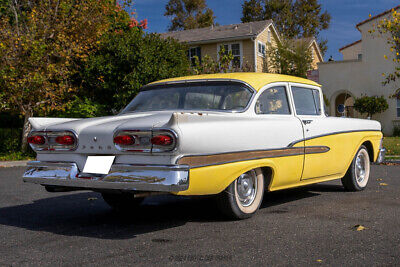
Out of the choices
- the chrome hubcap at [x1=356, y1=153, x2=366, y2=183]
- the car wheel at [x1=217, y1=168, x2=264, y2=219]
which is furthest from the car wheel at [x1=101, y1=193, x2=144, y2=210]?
the chrome hubcap at [x1=356, y1=153, x2=366, y2=183]

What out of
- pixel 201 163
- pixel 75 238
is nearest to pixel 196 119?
pixel 201 163

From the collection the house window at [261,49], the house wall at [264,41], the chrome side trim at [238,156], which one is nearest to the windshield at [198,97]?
the chrome side trim at [238,156]

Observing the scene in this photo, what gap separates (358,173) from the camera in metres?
7.56

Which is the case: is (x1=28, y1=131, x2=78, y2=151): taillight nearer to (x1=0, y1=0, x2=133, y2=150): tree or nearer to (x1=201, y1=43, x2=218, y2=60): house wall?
(x1=0, y1=0, x2=133, y2=150): tree

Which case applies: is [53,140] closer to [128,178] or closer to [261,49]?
[128,178]

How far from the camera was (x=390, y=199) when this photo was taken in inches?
262

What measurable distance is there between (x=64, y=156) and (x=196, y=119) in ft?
4.88

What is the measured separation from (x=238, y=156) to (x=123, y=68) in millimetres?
13608

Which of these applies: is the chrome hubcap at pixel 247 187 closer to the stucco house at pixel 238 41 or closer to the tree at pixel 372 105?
the tree at pixel 372 105

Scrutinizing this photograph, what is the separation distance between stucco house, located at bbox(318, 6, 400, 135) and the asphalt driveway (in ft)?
65.5

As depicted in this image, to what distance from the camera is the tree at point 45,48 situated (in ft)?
52.7

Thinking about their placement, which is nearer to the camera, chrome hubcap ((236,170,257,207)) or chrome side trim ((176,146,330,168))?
chrome side trim ((176,146,330,168))

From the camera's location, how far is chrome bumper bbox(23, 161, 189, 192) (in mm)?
4355

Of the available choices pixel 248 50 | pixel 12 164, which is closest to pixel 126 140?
pixel 12 164
